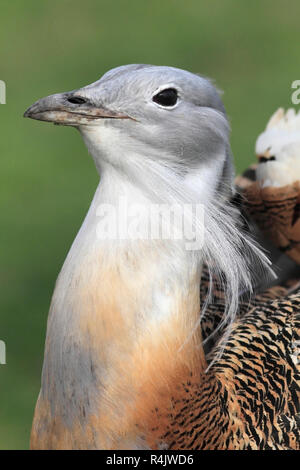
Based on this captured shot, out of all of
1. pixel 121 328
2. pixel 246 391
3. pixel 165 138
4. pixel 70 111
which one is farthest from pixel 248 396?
pixel 70 111

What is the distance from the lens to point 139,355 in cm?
150

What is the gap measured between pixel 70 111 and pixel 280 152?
32.2 inches

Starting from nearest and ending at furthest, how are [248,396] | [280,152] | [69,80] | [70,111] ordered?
[70,111] < [248,396] < [280,152] < [69,80]

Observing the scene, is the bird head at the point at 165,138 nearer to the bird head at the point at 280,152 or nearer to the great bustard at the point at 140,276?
the great bustard at the point at 140,276

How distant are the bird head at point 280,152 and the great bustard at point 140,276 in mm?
507

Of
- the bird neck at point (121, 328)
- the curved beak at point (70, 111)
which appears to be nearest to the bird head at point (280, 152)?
the bird neck at point (121, 328)

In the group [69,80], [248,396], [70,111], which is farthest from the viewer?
[69,80]

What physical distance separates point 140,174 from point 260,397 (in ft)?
1.76

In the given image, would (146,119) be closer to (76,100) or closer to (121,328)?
(76,100)

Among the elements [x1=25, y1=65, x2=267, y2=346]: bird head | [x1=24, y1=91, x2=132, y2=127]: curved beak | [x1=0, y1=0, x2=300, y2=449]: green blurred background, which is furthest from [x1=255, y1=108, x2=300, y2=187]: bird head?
[x1=0, y1=0, x2=300, y2=449]: green blurred background

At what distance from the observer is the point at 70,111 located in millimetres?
1452

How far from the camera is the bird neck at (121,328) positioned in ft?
4.87
